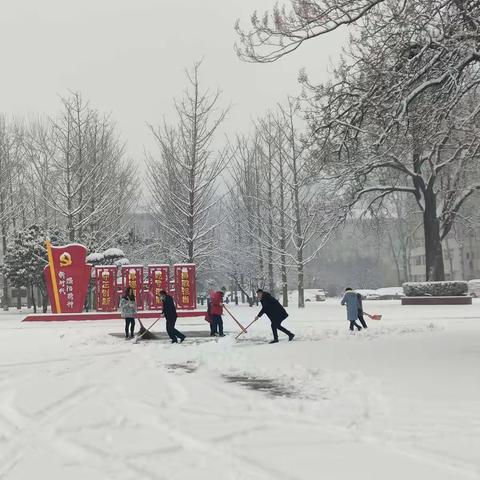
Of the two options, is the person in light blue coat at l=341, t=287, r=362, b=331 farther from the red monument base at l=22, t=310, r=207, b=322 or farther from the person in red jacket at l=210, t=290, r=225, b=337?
the red monument base at l=22, t=310, r=207, b=322

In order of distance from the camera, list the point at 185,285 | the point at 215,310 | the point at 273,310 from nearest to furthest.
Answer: the point at 273,310
the point at 215,310
the point at 185,285

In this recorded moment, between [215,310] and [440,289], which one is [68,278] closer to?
[215,310]

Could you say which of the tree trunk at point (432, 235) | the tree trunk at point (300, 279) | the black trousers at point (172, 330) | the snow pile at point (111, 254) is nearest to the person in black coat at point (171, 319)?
the black trousers at point (172, 330)

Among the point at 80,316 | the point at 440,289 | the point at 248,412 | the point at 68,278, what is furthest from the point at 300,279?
the point at 248,412

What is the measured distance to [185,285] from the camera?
81.5ft

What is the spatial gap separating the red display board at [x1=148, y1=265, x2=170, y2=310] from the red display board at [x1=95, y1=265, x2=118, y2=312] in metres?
1.60

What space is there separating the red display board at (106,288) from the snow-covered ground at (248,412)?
11.9 meters

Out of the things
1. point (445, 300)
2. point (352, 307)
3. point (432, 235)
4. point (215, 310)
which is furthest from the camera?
point (432, 235)

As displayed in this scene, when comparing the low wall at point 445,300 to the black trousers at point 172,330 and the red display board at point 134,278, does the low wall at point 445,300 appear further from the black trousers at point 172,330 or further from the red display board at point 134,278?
the black trousers at point 172,330

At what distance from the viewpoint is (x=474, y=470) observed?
4.15 meters

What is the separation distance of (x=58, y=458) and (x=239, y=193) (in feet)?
105

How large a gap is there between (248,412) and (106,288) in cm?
1945

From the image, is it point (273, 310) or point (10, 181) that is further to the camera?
point (10, 181)

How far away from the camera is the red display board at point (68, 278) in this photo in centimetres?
2388
